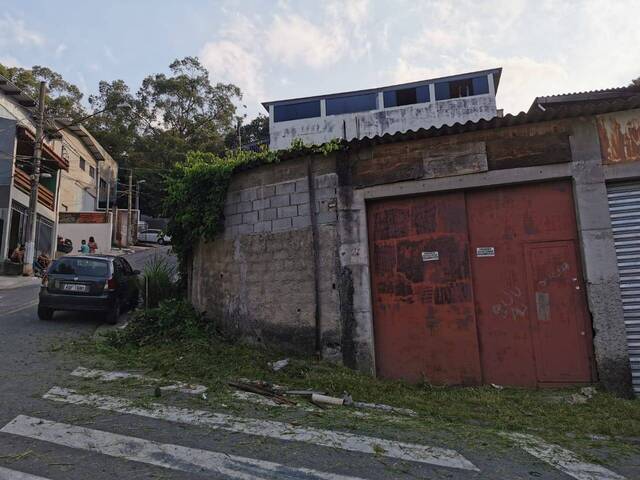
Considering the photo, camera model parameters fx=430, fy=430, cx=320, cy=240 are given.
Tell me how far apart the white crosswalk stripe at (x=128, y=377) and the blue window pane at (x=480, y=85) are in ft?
91.3

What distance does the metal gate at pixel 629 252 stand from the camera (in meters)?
5.47

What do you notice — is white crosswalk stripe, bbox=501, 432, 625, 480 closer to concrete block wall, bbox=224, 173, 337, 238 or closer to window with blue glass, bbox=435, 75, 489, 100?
concrete block wall, bbox=224, 173, 337, 238

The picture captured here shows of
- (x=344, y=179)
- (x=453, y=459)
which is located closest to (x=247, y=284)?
(x=344, y=179)

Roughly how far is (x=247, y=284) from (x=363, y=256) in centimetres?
224

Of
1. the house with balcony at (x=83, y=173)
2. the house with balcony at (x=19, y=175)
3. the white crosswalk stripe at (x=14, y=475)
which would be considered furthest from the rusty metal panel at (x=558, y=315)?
the house with balcony at (x=83, y=173)

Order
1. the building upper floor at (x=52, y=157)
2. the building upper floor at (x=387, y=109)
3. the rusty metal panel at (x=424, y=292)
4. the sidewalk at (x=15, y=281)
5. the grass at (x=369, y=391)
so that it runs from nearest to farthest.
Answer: the grass at (x=369, y=391), the rusty metal panel at (x=424, y=292), the sidewalk at (x=15, y=281), the building upper floor at (x=52, y=157), the building upper floor at (x=387, y=109)

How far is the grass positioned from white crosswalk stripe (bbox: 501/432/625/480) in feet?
0.76

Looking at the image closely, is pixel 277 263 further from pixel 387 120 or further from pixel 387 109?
pixel 387 109

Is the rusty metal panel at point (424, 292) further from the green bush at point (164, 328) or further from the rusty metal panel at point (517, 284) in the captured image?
the green bush at point (164, 328)

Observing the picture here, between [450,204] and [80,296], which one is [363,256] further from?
[80,296]

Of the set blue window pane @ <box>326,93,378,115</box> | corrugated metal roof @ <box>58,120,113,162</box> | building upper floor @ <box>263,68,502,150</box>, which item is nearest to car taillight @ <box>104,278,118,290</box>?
building upper floor @ <box>263,68,502,150</box>

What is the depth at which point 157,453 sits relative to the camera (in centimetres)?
349

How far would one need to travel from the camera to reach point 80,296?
8961mm

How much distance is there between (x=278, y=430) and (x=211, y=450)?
0.73 metres
